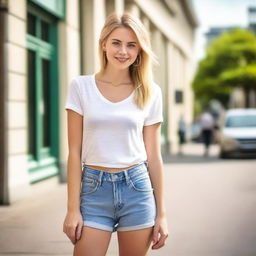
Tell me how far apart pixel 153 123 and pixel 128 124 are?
0.16m

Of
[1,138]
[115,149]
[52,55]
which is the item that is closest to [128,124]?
[115,149]

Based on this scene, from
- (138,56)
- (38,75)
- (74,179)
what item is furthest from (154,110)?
(38,75)

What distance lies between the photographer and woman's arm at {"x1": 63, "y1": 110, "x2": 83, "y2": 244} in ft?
9.29

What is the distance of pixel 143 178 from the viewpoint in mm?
2953

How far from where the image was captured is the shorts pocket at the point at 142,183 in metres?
2.92

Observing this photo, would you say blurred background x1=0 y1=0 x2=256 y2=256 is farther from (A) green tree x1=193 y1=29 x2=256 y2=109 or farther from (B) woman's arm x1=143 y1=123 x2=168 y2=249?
(A) green tree x1=193 y1=29 x2=256 y2=109

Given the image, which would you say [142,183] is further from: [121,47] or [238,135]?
[238,135]

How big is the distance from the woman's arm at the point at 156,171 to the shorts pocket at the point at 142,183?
0.04m

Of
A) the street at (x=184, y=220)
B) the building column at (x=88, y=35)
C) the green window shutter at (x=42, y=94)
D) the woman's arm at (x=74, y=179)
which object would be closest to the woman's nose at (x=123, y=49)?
the woman's arm at (x=74, y=179)

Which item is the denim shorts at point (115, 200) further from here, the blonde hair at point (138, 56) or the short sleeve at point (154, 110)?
the blonde hair at point (138, 56)

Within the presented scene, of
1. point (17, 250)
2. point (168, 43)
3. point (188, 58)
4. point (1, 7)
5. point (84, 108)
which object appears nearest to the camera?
point (84, 108)

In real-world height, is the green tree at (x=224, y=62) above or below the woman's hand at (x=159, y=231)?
above

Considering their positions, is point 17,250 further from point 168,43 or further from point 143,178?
point 168,43

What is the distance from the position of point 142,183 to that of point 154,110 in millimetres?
373
